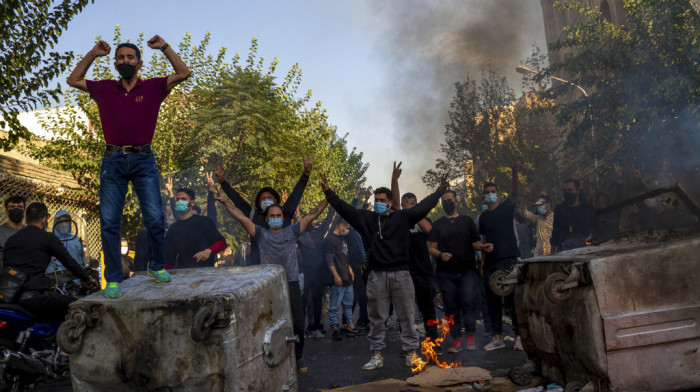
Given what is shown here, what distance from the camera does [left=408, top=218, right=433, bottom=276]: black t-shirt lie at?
7.33 metres

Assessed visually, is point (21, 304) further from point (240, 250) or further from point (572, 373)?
point (240, 250)

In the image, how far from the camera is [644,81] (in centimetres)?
1242

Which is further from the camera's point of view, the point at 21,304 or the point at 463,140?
the point at 463,140

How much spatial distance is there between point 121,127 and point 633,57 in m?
12.0

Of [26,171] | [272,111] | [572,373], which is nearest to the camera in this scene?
[572,373]

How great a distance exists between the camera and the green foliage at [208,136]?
18.7 m

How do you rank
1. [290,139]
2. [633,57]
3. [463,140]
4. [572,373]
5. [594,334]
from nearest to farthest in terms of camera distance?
[594,334]
[572,373]
[633,57]
[290,139]
[463,140]

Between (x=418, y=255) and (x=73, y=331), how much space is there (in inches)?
188

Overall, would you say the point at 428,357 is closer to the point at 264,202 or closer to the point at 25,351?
the point at 264,202

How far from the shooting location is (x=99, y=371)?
344 cm

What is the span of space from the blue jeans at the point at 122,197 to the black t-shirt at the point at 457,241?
13.9 feet

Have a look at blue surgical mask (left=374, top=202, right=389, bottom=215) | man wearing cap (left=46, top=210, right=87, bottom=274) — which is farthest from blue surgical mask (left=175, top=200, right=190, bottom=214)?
blue surgical mask (left=374, top=202, right=389, bottom=215)

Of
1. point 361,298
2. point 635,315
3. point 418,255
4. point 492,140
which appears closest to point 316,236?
point 361,298

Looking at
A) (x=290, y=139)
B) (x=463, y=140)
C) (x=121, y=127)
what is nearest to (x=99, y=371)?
(x=121, y=127)
